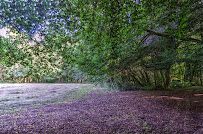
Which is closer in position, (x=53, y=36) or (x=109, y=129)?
(x=109, y=129)

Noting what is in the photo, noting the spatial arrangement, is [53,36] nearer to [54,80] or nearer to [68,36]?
[68,36]

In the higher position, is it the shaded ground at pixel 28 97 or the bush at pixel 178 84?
the bush at pixel 178 84

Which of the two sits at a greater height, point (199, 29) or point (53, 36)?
point (199, 29)

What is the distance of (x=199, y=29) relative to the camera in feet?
19.7

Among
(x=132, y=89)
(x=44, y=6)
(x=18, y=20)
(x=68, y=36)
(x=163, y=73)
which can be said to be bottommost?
(x=132, y=89)

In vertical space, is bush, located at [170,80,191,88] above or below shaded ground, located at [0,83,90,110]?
above

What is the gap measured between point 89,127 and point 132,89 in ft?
38.9

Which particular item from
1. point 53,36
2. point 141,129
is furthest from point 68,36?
point 141,129

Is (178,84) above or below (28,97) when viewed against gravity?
above

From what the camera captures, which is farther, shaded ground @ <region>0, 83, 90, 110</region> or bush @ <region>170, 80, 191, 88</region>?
bush @ <region>170, 80, 191, 88</region>

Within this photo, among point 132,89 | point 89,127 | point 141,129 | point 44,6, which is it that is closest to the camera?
point 141,129

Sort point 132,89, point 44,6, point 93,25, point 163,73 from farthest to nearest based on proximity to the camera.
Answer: point 132,89 → point 163,73 → point 44,6 → point 93,25

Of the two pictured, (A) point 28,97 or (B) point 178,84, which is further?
(B) point 178,84

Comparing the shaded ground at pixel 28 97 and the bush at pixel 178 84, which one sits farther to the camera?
A: the bush at pixel 178 84
